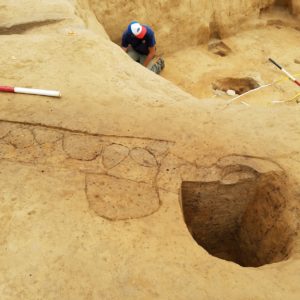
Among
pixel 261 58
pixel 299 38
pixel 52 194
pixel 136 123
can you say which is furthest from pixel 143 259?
pixel 299 38

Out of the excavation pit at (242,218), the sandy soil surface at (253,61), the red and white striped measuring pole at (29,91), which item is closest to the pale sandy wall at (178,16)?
the sandy soil surface at (253,61)

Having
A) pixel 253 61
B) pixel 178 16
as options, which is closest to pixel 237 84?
pixel 253 61

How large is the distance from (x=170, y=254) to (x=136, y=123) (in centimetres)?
116

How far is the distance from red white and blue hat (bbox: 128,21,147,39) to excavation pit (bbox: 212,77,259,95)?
155cm

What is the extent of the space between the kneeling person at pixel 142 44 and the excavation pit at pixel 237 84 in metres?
1.06

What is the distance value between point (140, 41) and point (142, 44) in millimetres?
104

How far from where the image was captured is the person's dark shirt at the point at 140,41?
577 centimetres

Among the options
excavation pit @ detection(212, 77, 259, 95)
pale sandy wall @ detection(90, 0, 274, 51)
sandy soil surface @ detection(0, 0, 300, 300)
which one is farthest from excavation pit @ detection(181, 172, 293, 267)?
pale sandy wall @ detection(90, 0, 274, 51)

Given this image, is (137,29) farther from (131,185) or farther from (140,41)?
(131,185)

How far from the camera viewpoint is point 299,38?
289 inches

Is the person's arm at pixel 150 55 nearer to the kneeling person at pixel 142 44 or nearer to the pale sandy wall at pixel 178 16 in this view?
the kneeling person at pixel 142 44

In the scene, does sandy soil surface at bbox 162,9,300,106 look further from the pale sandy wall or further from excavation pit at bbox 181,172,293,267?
excavation pit at bbox 181,172,293,267

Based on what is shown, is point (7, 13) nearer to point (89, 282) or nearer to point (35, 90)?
point (35, 90)

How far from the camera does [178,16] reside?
6.43m
